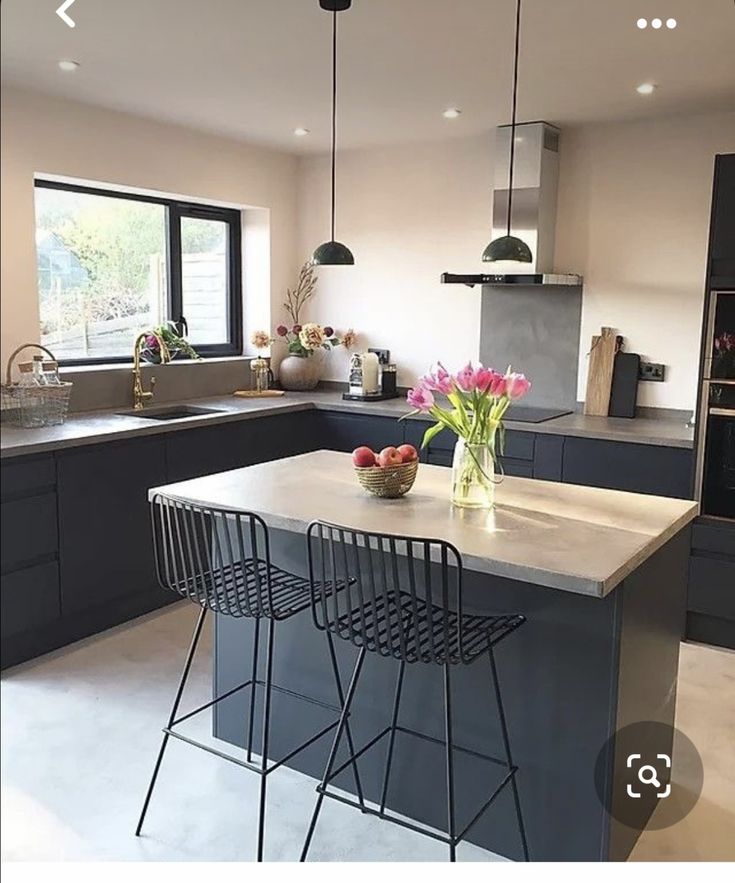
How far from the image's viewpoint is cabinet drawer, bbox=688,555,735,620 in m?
2.64

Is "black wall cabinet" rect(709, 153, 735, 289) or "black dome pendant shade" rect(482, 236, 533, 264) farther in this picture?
"black wall cabinet" rect(709, 153, 735, 289)

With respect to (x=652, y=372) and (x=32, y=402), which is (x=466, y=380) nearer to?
(x=32, y=402)

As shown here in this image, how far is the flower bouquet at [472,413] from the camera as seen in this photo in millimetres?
1587

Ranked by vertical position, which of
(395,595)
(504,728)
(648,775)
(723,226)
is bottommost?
(648,775)

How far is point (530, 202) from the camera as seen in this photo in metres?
3.11

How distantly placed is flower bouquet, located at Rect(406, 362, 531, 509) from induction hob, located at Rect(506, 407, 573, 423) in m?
1.34

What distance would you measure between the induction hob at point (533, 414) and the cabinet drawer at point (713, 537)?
662 mm

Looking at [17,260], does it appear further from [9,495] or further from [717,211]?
[717,211]

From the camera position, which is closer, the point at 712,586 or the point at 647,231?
the point at 712,586

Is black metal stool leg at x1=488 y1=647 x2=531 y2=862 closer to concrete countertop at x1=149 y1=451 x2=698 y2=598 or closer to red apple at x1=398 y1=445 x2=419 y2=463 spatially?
concrete countertop at x1=149 y1=451 x2=698 y2=598

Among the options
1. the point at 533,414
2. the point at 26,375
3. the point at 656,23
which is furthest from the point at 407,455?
the point at 533,414

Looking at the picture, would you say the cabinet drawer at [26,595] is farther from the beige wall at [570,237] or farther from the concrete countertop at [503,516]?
the beige wall at [570,237]

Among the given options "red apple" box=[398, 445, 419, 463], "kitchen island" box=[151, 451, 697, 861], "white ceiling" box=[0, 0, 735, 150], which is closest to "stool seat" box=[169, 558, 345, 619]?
"kitchen island" box=[151, 451, 697, 861]

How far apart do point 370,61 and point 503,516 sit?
40.1 inches
